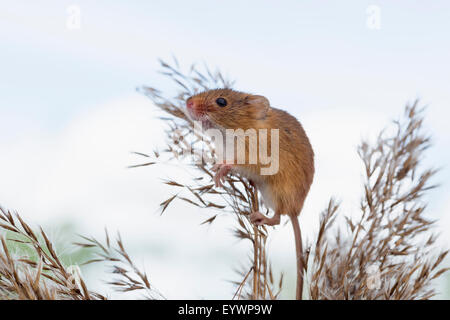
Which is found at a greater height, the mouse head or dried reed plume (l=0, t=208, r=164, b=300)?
the mouse head

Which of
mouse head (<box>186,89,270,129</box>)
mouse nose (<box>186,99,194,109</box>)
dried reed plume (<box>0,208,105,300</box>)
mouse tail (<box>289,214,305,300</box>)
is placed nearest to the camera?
dried reed plume (<box>0,208,105,300</box>)

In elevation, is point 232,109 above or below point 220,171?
above

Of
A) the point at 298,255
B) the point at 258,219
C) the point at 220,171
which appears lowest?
the point at 298,255

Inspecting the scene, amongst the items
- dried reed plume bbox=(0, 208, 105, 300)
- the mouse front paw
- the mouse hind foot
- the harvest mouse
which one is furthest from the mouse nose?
dried reed plume bbox=(0, 208, 105, 300)

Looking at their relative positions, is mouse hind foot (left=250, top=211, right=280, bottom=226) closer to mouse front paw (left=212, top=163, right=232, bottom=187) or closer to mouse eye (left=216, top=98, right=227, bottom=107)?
mouse front paw (left=212, top=163, right=232, bottom=187)

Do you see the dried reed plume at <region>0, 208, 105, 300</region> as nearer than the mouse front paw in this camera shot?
Yes

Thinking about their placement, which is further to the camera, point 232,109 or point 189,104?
point 232,109

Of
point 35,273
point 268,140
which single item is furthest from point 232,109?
point 35,273

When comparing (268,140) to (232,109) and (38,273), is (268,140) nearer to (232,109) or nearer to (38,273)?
(232,109)
